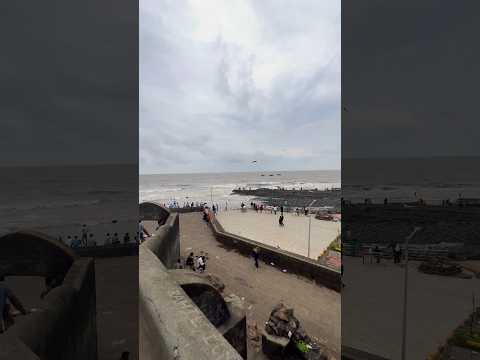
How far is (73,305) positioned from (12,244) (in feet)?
7.81

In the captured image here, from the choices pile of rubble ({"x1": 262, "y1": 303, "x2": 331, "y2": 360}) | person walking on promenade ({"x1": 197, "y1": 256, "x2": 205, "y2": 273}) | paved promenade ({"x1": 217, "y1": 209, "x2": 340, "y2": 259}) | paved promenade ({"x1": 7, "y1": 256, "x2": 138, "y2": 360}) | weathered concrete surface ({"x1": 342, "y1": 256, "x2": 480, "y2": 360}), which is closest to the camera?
pile of rubble ({"x1": 262, "y1": 303, "x2": 331, "y2": 360})

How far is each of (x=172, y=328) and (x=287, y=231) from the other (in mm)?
18715

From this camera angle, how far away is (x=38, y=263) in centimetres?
443

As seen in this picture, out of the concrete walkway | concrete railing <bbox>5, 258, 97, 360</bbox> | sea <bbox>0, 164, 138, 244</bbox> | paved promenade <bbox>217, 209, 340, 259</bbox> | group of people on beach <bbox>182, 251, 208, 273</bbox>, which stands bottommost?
sea <bbox>0, 164, 138, 244</bbox>

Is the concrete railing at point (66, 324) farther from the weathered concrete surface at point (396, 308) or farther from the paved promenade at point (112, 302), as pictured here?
the weathered concrete surface at point (396, 308)

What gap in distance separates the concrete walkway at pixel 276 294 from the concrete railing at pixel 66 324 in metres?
4.35

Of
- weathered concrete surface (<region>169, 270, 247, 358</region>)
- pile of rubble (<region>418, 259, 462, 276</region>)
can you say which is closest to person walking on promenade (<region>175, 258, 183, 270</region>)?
weathered concrete surface (<region>169, 270, 247, 358</region>)

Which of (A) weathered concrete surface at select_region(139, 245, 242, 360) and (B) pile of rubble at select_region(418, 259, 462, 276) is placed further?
(B) pile of rubble at select_region(418, 259, 462, 276)

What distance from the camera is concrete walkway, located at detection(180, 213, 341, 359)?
7.16 metres

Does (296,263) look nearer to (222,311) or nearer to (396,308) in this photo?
(396,308)

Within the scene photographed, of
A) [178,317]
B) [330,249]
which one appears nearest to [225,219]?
[330,249]

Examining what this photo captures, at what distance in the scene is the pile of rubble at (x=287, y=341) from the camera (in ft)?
19.7

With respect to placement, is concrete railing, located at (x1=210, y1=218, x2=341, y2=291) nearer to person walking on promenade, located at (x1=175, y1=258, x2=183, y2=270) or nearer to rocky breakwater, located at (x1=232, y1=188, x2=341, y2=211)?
person walking on promenade, located at (x1=175, y1=258, x2=183, y2=270)

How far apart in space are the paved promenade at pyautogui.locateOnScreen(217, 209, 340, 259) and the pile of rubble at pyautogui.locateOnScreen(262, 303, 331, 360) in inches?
325
